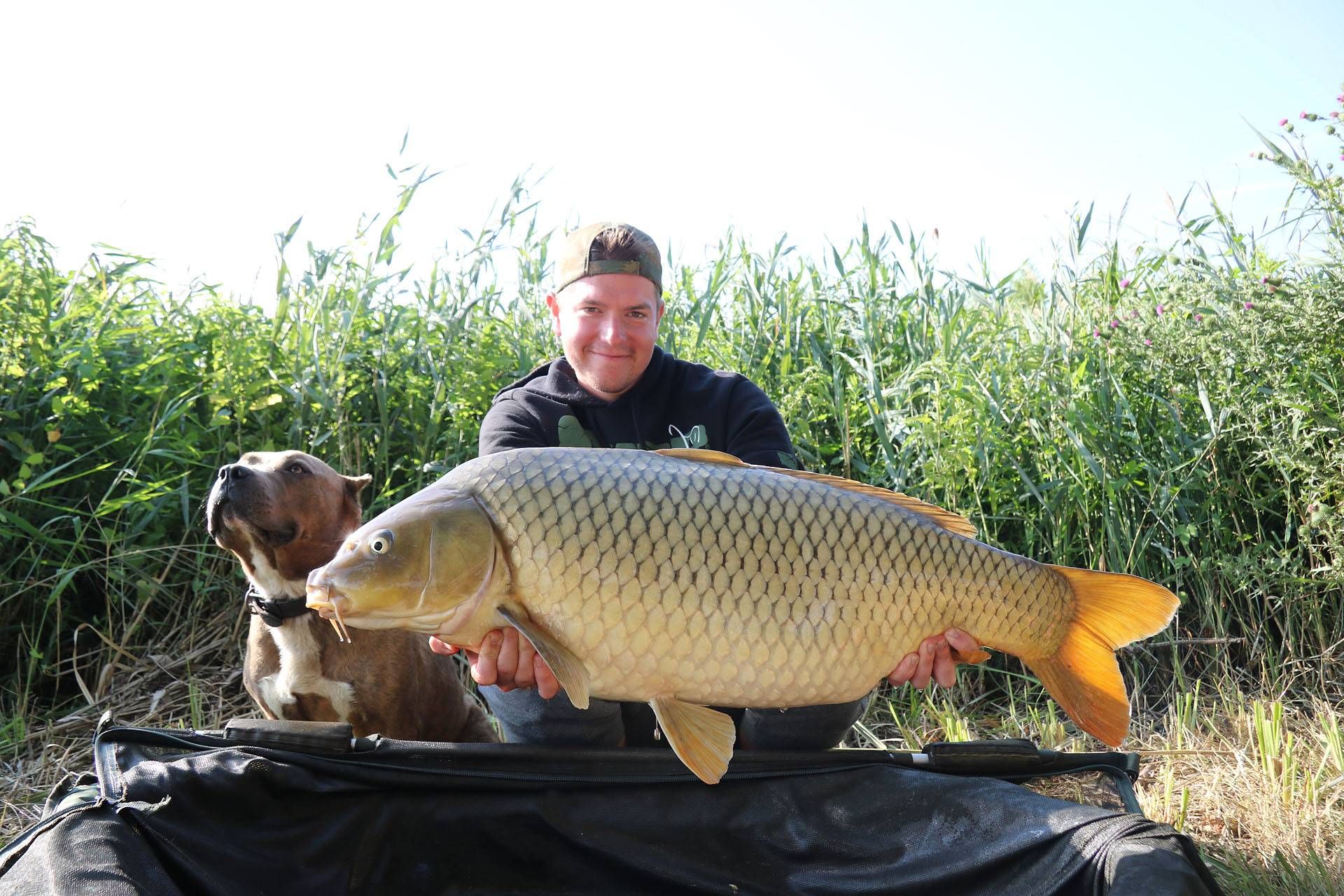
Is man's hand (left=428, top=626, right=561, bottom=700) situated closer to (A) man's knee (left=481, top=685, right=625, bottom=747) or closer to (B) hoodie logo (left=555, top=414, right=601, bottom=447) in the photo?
(A) man's knee (left=481, top=685, right=625, bottom=747)

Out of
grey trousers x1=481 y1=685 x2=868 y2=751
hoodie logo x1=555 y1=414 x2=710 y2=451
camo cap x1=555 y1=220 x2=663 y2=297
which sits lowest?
grey trousers x1=481 y1=685 x2=868 y2=751

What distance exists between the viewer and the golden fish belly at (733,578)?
135 cm

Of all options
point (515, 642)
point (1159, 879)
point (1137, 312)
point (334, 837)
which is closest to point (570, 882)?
point (334, 837)

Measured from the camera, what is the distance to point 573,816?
1.70 meters

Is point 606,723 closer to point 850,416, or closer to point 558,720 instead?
point 558,720

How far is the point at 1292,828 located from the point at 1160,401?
1179 millimetres

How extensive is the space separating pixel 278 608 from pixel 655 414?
0.78 metres

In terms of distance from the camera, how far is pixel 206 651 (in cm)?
274

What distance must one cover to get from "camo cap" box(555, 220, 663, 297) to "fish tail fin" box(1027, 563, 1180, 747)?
91 centimetres

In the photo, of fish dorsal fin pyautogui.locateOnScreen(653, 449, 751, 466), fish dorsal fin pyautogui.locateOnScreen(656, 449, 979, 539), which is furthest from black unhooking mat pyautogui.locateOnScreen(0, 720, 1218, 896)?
fish dorsal fin pyautogui.locateOnScreen(653, 449, 751, 466)

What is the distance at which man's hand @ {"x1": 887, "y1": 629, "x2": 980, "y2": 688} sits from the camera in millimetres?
1512

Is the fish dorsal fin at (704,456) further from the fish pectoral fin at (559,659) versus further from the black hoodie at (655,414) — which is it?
the black hoodie at (655,414)

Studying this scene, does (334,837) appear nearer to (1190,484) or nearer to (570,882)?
(570,882)

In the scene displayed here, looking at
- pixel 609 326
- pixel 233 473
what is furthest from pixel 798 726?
pixel 233 473
